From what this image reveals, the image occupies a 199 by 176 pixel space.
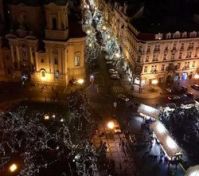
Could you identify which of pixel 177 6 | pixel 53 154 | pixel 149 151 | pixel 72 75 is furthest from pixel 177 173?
pixel 177 6

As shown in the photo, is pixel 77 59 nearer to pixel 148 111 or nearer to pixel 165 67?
pixel 165 67

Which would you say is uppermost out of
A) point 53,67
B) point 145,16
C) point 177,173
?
point 145,16

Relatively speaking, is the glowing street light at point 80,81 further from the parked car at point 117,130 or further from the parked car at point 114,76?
the parked car at point 117,130

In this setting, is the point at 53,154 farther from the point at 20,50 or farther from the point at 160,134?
the point at 20,50

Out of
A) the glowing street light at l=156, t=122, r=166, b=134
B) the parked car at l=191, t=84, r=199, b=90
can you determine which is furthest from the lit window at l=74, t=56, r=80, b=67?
the parked car at l=191, t=84, r=199, b=90

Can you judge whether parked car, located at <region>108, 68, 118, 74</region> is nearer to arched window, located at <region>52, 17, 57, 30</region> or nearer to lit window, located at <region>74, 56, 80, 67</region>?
lit window, located at <region>74, 56, 80, 67</region>

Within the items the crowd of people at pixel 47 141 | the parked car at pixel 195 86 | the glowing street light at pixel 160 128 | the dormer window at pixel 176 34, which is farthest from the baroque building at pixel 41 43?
the parked car at pixel 195 86
